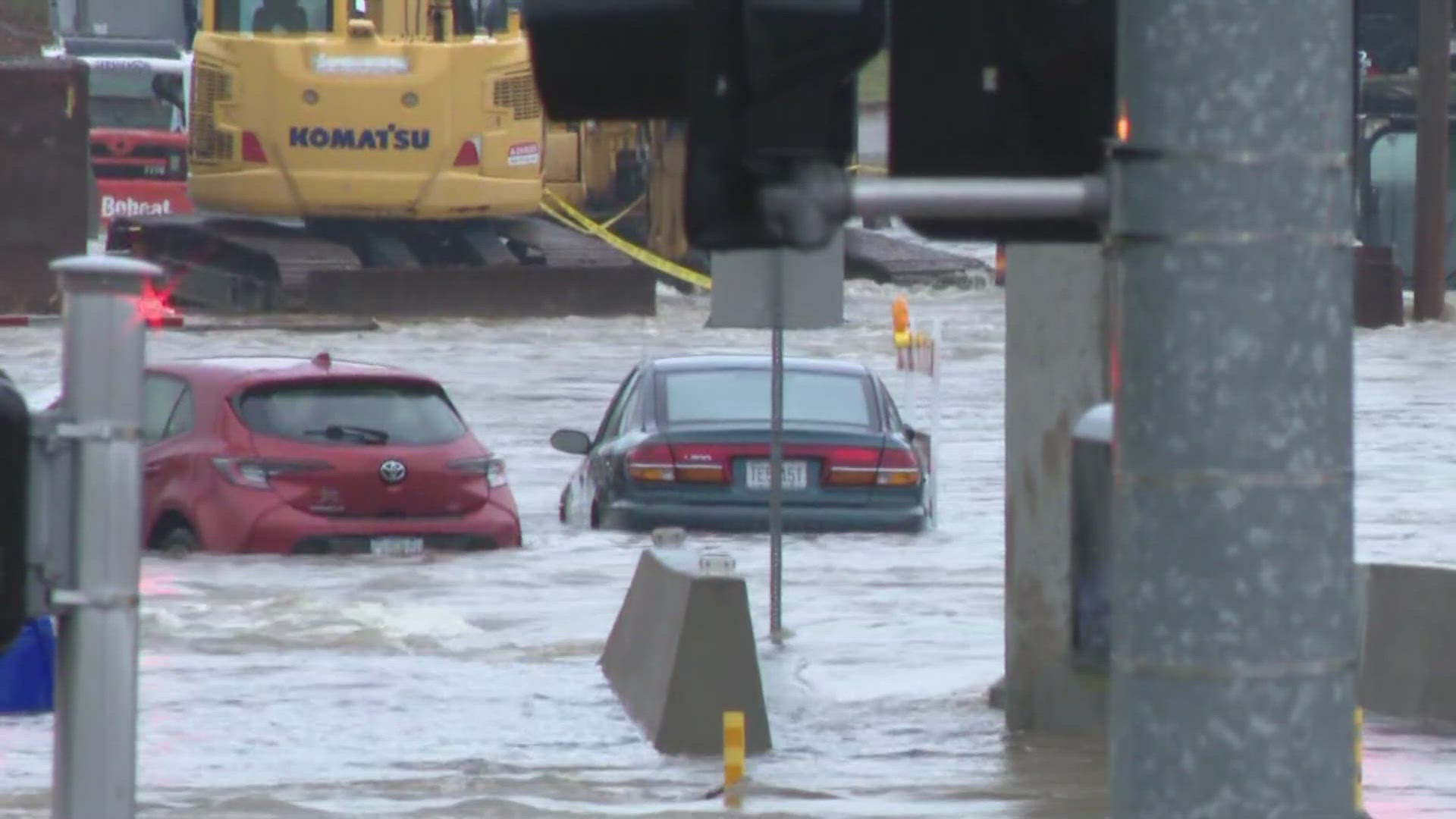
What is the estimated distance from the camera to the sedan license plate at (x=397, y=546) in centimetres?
1817

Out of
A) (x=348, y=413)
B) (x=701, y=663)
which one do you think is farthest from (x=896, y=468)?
(x=701, y=663)

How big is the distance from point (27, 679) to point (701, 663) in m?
2.47

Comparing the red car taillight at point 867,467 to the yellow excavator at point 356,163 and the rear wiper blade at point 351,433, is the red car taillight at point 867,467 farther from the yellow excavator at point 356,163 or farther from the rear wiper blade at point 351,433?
the yellow excavator at point 356,163

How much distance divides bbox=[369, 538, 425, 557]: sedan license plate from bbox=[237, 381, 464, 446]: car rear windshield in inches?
22.5

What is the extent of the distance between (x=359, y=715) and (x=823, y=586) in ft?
16.6

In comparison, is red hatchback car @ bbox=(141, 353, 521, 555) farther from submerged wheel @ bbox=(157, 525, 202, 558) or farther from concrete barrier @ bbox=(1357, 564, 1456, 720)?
concrete barrier @ bbox=(1357, 564, 1456, 720)

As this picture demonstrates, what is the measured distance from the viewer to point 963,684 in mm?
14219

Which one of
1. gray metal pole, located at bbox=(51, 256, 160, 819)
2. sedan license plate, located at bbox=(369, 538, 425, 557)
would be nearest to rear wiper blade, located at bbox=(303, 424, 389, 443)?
sedan license plate, located at bbox=(369, 538, 425, 557)

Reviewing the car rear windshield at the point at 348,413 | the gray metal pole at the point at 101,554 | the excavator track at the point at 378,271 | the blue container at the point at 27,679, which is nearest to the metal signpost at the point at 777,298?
the car rear windshield at the point at 348,413

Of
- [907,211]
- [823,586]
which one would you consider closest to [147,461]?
[823,586]

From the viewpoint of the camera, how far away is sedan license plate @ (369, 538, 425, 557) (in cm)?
1817

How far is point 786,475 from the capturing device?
19.4m

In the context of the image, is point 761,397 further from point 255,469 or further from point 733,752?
point 733,752

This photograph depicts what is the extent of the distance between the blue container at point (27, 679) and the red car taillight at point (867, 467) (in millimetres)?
7824
